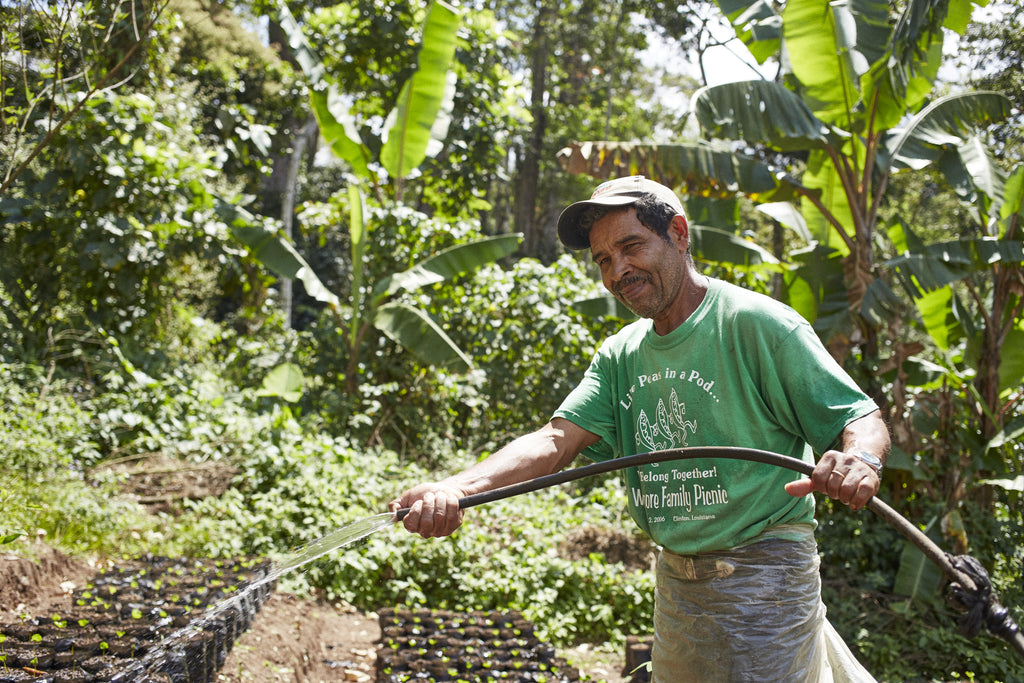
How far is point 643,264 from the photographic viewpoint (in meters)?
2.44

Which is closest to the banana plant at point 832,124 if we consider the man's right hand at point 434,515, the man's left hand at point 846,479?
the man's left hand at point 846,479

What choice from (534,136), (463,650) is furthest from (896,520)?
(534,136)

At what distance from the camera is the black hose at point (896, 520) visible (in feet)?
6.68

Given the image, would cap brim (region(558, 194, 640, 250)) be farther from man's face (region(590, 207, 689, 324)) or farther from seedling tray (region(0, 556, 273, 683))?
seedling tray (region(0, 556, 273, 683))

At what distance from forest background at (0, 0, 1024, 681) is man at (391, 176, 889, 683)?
1.96m

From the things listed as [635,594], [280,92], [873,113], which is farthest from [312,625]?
[280,92]

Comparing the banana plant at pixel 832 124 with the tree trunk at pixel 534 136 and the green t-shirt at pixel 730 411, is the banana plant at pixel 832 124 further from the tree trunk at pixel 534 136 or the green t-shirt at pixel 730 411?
the tree trunk at pixel 534 136

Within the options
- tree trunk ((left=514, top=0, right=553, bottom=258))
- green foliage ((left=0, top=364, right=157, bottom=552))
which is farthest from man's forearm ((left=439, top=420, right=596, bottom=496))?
tree trunk ((left=514, top=0, right=553, bottom=258))

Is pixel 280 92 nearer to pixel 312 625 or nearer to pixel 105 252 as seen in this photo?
pixel 105 252

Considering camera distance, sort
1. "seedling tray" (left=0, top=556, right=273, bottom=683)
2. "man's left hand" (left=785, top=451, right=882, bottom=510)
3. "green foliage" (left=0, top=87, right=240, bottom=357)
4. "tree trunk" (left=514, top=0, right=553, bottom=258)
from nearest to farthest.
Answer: "man's left hand" (left=785, top=451, right=882, bottom=510)
"seedling tray" (left=0, top=556, right=273, bottom=683)
"green foliage" (left=0, top=87, right=240, bottom=357)
"tree trunk" (left=514, top=0, right=553, bottom=258)

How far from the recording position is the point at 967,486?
6.01 meters

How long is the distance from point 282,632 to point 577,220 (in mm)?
3505

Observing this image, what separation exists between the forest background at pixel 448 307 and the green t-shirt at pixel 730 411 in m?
2.09

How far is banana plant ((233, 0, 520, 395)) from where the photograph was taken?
831 cm
